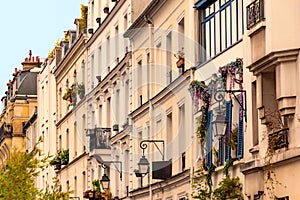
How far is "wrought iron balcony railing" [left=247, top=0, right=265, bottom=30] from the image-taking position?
3112 cm

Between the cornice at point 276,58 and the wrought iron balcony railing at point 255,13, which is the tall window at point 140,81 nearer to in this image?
the wrought iron balcony railing at point 255,13

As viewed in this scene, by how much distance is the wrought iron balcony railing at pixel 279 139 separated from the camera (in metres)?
29.6

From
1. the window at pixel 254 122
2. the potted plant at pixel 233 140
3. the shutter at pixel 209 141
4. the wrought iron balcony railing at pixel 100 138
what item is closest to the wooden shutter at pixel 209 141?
the shutter at pixel 209 141

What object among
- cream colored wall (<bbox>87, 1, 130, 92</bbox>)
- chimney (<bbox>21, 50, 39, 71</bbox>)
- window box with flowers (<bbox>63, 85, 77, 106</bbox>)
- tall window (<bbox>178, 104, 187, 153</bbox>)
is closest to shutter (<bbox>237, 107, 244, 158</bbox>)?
tall window (<bbox>178, 104, 187, 153</bbox>)

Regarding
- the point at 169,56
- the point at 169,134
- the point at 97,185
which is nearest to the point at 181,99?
the point at 169,134

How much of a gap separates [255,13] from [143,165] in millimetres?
17022

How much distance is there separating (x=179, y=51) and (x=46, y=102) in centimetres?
4019

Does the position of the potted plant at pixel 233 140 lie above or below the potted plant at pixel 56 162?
below

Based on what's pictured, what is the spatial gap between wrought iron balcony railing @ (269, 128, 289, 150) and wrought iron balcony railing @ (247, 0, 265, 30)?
3243mm

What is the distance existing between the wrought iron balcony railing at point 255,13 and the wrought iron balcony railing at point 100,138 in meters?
26.6

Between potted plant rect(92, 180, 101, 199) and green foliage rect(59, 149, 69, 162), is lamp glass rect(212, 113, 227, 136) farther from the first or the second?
green foliage rect(59, 149, 69, 162)

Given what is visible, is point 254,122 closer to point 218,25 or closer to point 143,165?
point 218,25

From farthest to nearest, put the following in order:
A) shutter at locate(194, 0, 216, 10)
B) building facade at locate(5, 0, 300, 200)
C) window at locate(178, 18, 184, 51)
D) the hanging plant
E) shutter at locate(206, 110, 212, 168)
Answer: window at locate(178, 18, 184, 51)
shutter at locate(194, 0, 216, 10)
the hanging plant
shutter at locate(206, 110, 212, 168)
building facade at locate(5, 0, 300, 200)

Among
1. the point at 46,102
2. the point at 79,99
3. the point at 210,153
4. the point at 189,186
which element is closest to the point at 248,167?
the point at 210,153
